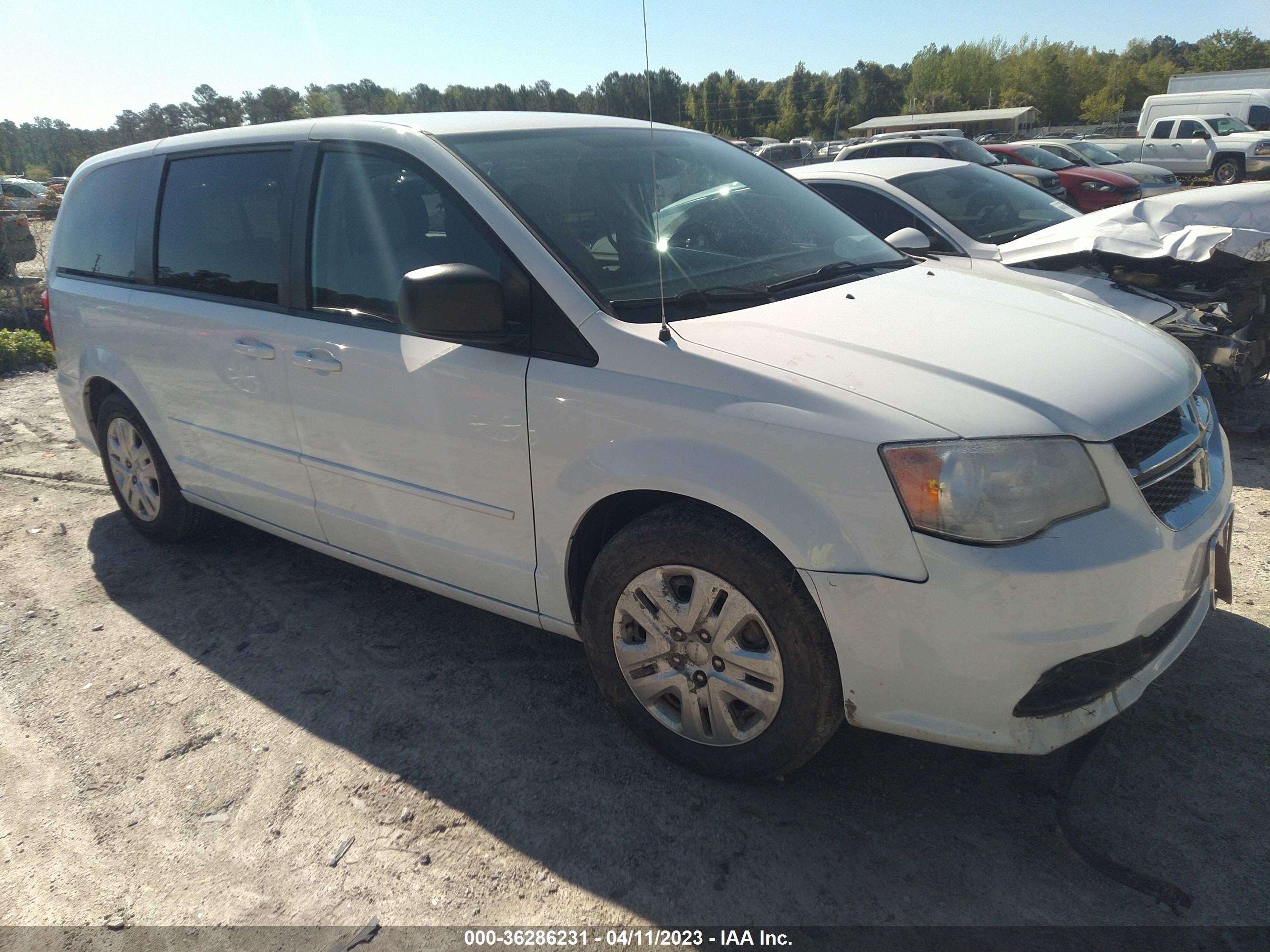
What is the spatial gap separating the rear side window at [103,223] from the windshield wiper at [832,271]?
→ 3026 mm

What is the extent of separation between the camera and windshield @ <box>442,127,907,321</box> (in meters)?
2.71

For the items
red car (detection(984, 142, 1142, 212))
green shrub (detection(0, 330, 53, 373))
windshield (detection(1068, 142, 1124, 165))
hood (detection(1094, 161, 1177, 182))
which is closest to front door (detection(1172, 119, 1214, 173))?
windshield (detection(1068, 142, 1124, 165))

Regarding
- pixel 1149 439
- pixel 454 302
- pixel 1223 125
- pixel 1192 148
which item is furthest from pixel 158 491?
pixel 1223 125

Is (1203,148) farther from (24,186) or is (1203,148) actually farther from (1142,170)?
(24,186)

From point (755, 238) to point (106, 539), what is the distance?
3.81 m

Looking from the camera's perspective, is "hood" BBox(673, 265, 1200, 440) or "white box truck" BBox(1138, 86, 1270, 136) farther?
"white box truck" BBox(1138, 86, 1270, 136)

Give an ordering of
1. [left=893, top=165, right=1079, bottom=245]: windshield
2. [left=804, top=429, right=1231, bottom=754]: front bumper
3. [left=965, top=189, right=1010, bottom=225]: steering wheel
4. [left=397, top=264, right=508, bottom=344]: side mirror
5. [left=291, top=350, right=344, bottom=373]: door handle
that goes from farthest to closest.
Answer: [left=965, top=189, right=1010, bottom=225]: steering wheel → [left=893, top=165, right=1079, bottom=245]: windshield → [left=291, top=350, right=344, bottom=373]: door handle → [left=397, top=264, right=508, bottom=344]: side mirror → [left=804, top=429, right=1231, bottom=754]: front bumper

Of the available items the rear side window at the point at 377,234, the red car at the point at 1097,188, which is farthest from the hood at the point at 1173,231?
the red car at the point at 1097,188

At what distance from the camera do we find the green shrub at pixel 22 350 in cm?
880

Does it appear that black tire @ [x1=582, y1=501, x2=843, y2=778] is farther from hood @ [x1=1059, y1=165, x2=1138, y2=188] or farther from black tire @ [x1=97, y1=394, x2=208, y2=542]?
hood @ [x1=1059, y1=165, x2=1138, y2=188]

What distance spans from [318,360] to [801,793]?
2135 mm

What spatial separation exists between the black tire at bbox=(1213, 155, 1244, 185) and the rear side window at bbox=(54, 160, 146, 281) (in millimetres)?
28339

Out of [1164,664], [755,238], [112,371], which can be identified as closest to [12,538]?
[112,371]

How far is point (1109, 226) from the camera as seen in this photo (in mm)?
5379
